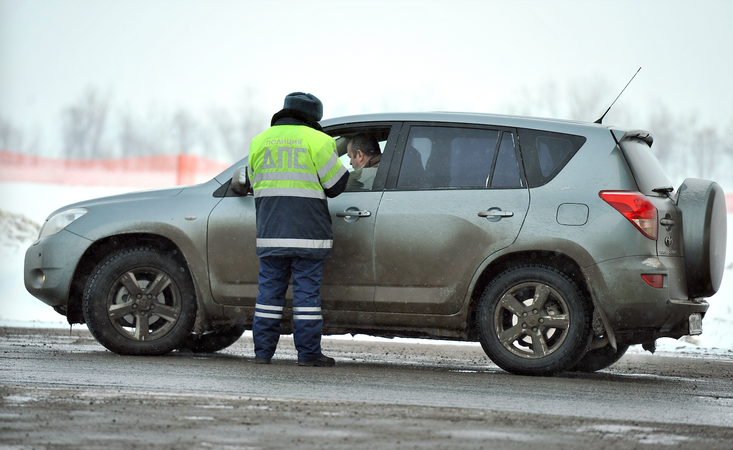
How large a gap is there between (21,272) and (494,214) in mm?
10392

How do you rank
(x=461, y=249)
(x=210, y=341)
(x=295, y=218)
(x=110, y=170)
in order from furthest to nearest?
(x=110, y=170)
(x=210, y=341)
(x=295, y=218)
(x=461, y=249)

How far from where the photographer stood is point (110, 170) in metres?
22.9

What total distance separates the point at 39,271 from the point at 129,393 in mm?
2594

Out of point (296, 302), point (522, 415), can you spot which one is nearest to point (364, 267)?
point (296, 302)

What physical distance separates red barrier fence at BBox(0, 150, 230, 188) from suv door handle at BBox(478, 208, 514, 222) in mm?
15662

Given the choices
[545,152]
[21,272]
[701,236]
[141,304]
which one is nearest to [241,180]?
[141,304]

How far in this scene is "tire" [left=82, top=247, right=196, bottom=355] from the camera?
22.2 ft

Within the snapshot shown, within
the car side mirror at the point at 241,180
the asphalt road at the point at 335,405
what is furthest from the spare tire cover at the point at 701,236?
the car side mirror at the point at 241,180

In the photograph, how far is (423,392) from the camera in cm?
→ 520

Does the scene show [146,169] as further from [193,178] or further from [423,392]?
[423,392]

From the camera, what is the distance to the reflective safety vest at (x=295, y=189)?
632 centimetres

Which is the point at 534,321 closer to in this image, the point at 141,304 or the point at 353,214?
the point at 353,214

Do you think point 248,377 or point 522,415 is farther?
point 248,377

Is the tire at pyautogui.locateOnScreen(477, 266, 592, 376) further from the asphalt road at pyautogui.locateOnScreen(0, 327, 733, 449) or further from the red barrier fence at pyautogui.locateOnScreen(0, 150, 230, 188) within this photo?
the red barrier fence at pyautogui.locateOnScreen(0, 150, 230, 188)
